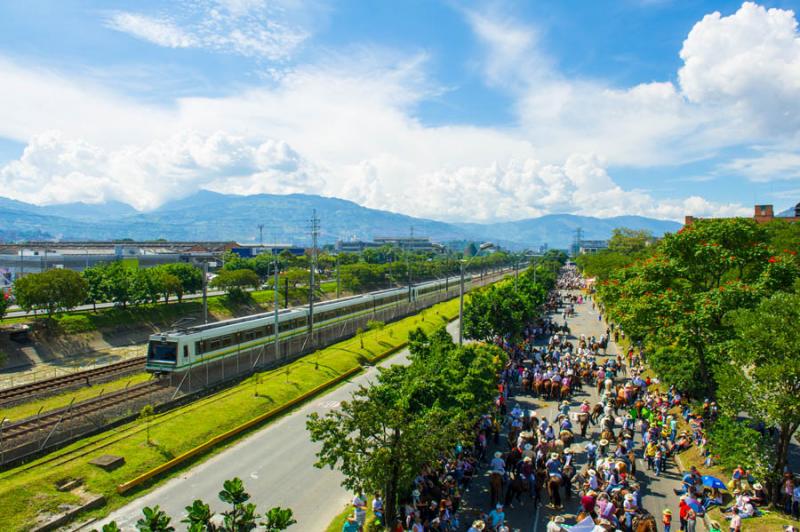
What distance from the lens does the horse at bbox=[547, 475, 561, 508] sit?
49.2 ft

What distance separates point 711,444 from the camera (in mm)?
16844

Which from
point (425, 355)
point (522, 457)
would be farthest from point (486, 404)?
point (425, 355)

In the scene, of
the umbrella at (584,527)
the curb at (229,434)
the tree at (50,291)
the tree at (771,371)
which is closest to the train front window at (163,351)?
the curb at (229,434)

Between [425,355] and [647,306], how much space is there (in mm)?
9604

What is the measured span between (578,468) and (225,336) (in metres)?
21.7

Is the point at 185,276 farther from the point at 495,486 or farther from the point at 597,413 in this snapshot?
the point at 495,486

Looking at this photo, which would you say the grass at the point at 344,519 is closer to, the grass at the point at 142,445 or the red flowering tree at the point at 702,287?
the grass at the point at 142,445

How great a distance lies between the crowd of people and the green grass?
17.2m

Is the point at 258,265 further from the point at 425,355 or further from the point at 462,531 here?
the point at 462,531

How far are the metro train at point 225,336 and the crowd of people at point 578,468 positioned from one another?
1686 centimetres

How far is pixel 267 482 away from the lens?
16797 mm

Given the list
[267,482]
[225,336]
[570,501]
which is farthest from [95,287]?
[570,501]

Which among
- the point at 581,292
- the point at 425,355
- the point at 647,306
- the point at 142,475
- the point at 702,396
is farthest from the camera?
the point at 581,292

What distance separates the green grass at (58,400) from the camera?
23875 mm
